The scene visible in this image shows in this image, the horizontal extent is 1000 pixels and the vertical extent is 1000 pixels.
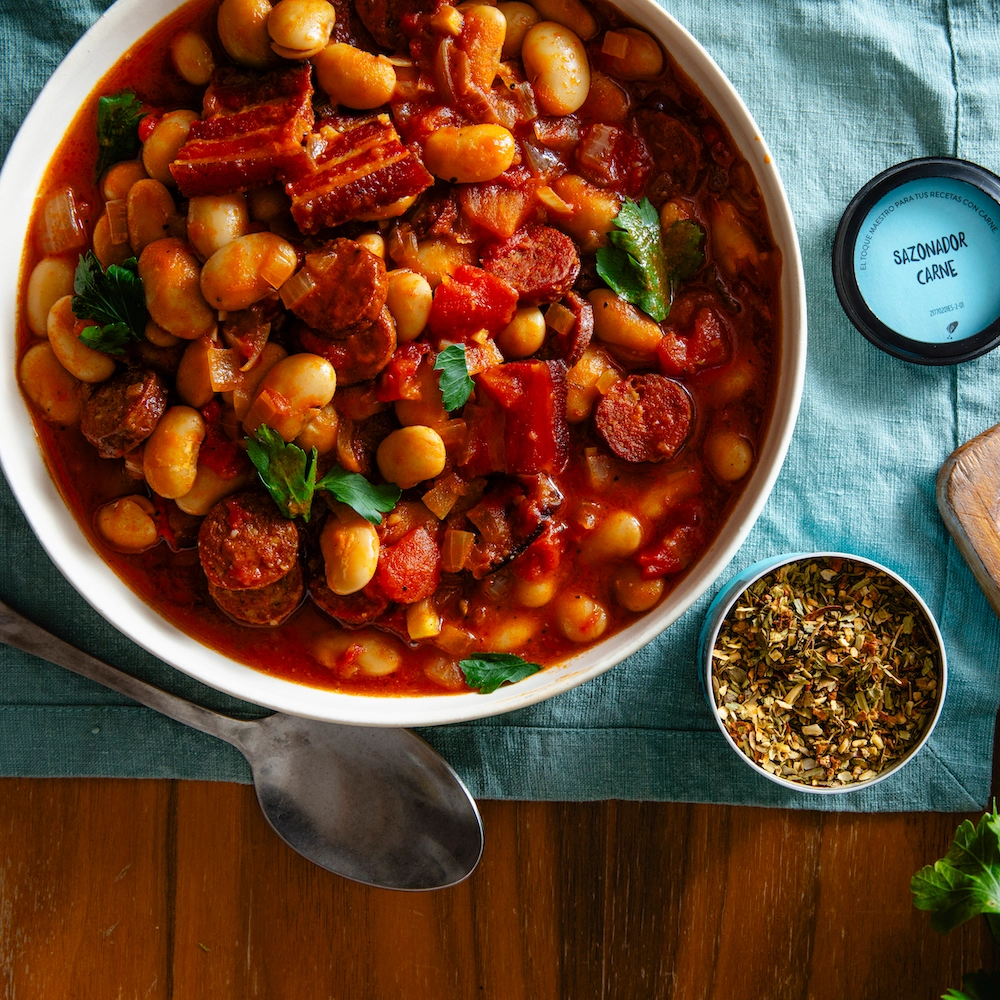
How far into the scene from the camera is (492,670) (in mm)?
2719

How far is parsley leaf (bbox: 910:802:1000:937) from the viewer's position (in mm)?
2812

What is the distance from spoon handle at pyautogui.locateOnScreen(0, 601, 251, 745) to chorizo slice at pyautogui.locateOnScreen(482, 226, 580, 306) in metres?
1.60

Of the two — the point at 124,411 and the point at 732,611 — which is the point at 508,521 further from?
the point at 124,411

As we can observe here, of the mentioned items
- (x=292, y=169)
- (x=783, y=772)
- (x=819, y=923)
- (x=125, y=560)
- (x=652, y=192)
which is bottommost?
(x=819, y=923)

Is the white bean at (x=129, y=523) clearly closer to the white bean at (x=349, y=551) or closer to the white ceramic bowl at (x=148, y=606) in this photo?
the white ceramic bowl at (x=148, y=606)

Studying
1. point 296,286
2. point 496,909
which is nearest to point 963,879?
point 496,909

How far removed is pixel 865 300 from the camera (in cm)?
315

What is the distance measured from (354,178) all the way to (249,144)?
0.27 metres

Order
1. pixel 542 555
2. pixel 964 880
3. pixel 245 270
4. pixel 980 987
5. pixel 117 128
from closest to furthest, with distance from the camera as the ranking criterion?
pixel 245 270 → pixel 117 128 → pixel 542 555 → pixel 964 880 → pixel 980 987

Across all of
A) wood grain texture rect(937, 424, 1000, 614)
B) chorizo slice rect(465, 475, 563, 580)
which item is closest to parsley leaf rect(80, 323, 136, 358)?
chorizo slice rect(465, 475, 563, 580)

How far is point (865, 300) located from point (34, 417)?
2.56 meters

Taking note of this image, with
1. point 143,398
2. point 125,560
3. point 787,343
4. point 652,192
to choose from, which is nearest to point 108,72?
point 143,398

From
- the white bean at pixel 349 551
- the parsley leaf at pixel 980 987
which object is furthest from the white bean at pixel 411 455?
Result: the parsley leaf at pixel 980 987

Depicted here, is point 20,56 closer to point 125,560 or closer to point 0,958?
point 125,560
